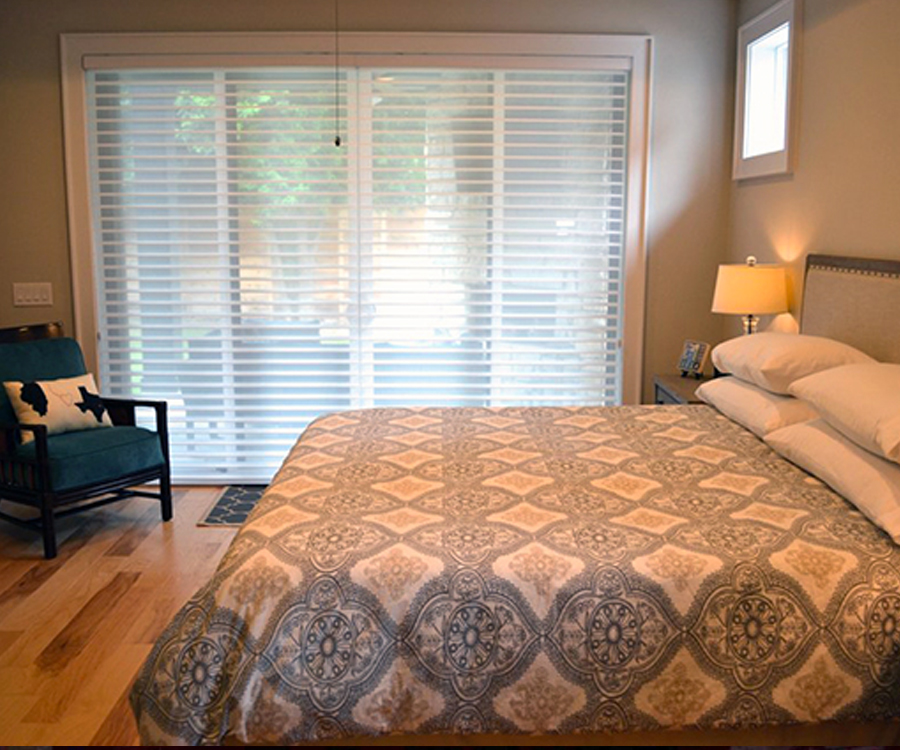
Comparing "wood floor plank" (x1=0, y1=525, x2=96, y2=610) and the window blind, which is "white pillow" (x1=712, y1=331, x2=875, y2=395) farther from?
"wood floor plank" (x1=0, y1=525, x2=96, y2=610)

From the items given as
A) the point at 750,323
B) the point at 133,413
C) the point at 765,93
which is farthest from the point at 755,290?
the point at 133,413

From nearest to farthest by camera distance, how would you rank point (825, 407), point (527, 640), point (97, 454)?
point (527, 640) < point (825, 407) < point (97, 454)

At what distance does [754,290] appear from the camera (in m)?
4.16

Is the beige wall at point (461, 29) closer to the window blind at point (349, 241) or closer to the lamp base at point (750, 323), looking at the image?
the window blind at point (349, 241)

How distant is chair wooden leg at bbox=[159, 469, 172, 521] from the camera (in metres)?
4.62

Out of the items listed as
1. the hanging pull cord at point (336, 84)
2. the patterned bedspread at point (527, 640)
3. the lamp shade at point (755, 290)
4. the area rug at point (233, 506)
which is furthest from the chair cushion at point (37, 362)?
the lamp shade at point (755, 290)

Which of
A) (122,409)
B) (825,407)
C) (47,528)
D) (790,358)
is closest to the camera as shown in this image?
(825,407)

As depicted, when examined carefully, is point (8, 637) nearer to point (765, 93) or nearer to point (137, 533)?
point (137, 533)

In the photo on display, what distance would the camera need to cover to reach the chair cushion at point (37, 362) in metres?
4.43

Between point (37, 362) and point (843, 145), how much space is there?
363 cm

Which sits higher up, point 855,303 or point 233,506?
point 855,303

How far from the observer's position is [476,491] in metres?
2.71

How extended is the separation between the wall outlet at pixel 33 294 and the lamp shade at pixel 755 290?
11.2 ft

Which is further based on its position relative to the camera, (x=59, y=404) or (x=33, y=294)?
(x=33, y=294)
